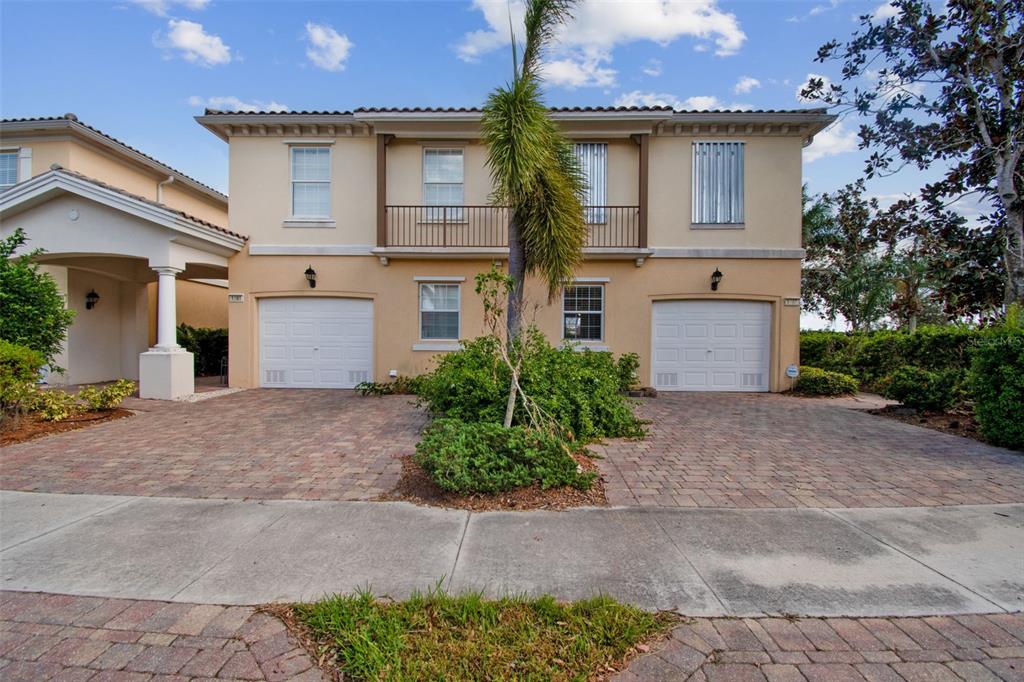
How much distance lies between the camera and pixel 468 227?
1180 cm

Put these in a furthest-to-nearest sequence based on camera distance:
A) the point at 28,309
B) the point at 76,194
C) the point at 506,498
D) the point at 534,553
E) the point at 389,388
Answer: the point at 389,388 → the point at 76,194 → the point at 28,309 → the point at 506,498 → the point at 534,553

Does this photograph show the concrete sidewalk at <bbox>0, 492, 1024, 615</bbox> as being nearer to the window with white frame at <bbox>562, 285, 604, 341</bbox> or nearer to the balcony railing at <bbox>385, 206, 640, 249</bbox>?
the window with white frame at <bbox>562, 285, 604, 341</bbox>

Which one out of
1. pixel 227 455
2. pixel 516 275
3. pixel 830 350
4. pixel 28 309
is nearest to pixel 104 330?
pixel 28 309

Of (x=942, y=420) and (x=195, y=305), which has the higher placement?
(x=195, y=305)

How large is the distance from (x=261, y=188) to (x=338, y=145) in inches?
87.1

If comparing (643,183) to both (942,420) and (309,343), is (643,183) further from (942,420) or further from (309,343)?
(309,343)

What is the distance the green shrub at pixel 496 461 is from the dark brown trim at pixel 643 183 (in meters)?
Result: 7.95

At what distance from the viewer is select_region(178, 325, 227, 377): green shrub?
14203 mm

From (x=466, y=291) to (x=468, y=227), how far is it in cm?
159

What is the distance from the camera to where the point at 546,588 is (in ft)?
9.64

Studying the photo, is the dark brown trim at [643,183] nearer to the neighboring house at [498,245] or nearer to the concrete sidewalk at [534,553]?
the neighboring house at [498,245]

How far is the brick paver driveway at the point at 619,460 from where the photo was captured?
4.62 m

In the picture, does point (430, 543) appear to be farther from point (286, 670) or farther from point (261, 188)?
point (261, 188)

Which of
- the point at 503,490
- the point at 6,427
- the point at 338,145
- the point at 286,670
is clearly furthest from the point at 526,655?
the point at 338,145
